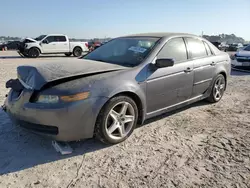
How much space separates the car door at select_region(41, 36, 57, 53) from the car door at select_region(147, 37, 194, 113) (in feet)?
48.9

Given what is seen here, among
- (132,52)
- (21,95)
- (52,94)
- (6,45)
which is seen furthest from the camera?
(6,45)

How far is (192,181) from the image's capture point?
243 centimetres

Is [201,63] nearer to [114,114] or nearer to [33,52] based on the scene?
[114,114]

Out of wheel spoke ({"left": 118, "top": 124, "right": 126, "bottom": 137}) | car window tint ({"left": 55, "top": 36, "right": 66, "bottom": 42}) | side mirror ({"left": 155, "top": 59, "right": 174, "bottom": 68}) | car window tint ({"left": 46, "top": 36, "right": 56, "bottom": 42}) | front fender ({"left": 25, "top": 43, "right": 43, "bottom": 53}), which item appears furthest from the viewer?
car window tint ({"left": 55, "top": 36, "right": 66, "bottom": 42})

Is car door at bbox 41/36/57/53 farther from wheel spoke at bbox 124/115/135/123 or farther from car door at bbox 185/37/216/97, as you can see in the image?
wheel spoke at bbox 124/115/135/123

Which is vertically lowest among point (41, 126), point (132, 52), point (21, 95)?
point (41, 126)

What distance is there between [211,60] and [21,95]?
3.63 m

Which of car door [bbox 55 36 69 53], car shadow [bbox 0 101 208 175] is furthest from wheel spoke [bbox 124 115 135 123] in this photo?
car door [bbox 55 36 69 53]

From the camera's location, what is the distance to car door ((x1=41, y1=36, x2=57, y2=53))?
17.2 m

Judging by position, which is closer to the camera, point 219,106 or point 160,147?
point 160,147

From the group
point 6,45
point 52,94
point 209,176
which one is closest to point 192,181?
point 209,176

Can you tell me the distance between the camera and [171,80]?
3750 millimetres

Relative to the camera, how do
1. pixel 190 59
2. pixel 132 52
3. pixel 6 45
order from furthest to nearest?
pixel 6 45 < pixel 190 59 < pixel 132 52

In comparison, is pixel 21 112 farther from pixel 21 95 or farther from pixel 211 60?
pixel 211 60
